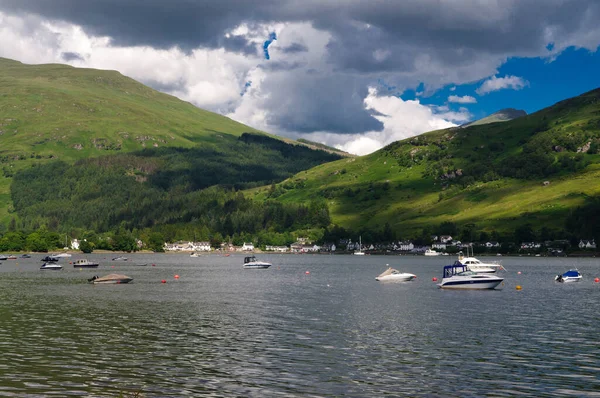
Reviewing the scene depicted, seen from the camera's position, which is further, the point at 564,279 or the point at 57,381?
the point at 564,279

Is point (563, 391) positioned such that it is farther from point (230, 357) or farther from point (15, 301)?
point (15, 301)

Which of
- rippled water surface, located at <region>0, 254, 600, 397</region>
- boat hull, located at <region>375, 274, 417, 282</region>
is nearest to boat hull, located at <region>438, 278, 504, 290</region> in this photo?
rippled water surface, located at <region>0, 254, 600, 397</region>

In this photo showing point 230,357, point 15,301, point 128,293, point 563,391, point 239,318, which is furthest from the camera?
point 128,293

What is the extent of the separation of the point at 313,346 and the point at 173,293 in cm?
6371

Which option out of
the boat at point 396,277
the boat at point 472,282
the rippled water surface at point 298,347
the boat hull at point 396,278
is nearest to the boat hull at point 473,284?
the boat at point 472,282

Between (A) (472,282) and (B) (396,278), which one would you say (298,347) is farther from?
(B) (396,278)

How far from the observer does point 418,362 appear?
1875 inches

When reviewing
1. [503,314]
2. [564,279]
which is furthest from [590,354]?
[564,279]

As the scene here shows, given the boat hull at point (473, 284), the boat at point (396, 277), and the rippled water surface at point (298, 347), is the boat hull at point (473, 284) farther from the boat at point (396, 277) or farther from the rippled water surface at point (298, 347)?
the boat at point (396, 277)

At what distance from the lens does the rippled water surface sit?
130ft

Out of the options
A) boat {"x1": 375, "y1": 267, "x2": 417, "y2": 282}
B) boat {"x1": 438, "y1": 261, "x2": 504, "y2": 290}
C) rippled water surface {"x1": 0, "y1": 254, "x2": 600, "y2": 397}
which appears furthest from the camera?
boat {"x1": 375, "y1": 267, "x2": 417, "y2": 282}

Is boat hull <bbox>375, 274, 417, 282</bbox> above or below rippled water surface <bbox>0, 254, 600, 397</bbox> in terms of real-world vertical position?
above

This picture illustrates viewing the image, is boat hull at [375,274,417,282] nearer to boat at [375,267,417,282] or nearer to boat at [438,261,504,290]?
boat at [375,267,417,282]

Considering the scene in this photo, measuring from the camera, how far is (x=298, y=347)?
53750mm
